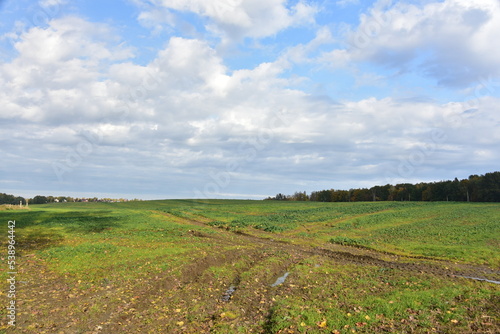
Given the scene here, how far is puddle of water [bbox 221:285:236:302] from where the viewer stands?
15133 mm

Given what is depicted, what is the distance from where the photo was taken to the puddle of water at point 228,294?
15.1m

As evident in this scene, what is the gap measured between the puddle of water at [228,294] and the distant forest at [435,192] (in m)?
112

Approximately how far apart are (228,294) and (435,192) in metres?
126

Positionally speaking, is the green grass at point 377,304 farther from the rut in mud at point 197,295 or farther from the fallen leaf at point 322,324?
the rut in mud at point 197,295

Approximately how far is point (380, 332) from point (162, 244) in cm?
2230

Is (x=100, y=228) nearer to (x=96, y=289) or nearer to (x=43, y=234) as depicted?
(x=43, y=234)

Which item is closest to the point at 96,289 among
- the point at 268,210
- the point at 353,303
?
the point at 353,303

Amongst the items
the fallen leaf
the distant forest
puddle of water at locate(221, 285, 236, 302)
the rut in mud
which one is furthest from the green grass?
the distant forest

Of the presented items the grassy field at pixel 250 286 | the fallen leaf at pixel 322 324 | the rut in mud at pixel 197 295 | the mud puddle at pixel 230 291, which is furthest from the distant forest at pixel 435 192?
the fallen leaf at pixel 322 324

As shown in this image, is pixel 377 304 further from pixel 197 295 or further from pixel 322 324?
pixel 197 295

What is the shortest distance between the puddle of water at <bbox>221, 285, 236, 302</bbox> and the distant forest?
11238cm

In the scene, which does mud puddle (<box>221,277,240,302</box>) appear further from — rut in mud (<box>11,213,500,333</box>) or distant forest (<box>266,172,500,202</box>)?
distant forest (<box>266,172,500,202</box>)

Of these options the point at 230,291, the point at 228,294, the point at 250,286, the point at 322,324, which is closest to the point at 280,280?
the point at 250,286

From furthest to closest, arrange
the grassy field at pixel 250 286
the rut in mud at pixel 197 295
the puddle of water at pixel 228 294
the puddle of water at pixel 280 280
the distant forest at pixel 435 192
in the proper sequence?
the distant forest at pixel 435 192, the puddle of water at pixel 280 280, the puddle of water at pixel 228 294, the rut in mud at pixel 197 295, the grassy field at pixel 250 286
